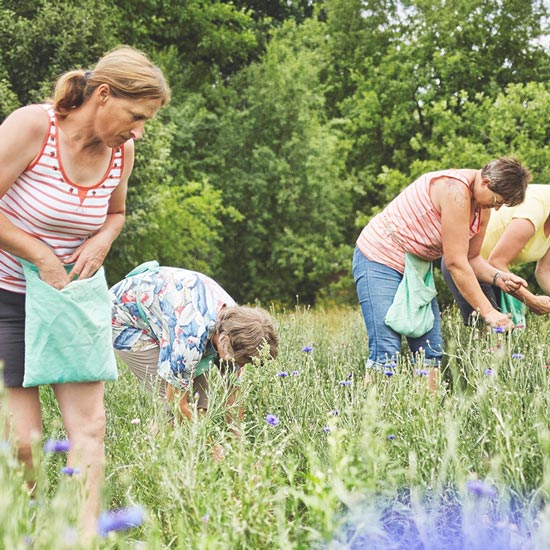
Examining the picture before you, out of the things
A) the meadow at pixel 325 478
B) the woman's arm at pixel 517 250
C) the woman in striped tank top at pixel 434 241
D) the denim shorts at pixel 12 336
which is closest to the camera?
the meadow at pixel 325 478

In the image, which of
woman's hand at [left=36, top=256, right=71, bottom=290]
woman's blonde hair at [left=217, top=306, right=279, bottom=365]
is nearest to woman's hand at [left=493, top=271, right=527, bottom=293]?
woman's blonde hair at [left=217, top=306, right=279, bottom=365]

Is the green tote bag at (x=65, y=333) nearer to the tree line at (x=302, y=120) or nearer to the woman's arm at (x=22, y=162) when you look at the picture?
the woman's arm at (x=22, y=162)

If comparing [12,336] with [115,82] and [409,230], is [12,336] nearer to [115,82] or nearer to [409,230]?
[115,82]

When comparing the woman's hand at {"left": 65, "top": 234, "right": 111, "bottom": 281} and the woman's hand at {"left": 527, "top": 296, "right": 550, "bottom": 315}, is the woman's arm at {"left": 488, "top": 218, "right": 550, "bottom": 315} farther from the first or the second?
the woman's hand at {"left": 65, "top": 234, "right": 111, "bottom": 281}

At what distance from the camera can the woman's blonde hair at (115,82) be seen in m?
2.24

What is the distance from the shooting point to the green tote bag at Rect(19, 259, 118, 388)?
229 cm

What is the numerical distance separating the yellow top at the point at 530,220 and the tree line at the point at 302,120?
820 cm

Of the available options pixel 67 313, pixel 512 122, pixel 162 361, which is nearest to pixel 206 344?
pixel 162 361

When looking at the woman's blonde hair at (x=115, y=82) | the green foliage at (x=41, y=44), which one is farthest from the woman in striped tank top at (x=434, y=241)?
the green foliage at (x=41, y=44)

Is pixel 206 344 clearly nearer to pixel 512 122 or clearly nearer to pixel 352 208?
pixel 512 122

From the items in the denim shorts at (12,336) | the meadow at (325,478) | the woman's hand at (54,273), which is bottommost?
the meadow at (325,478)

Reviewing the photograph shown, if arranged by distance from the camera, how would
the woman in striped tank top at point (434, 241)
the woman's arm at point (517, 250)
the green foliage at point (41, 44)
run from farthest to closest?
the green foliage at point (41, 44), the woman's arm at point (517, 250), the woman in striped tank top at point (434, 241)

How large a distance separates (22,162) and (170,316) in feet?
3.18

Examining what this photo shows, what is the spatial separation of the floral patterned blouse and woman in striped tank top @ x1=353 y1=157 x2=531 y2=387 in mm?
925
